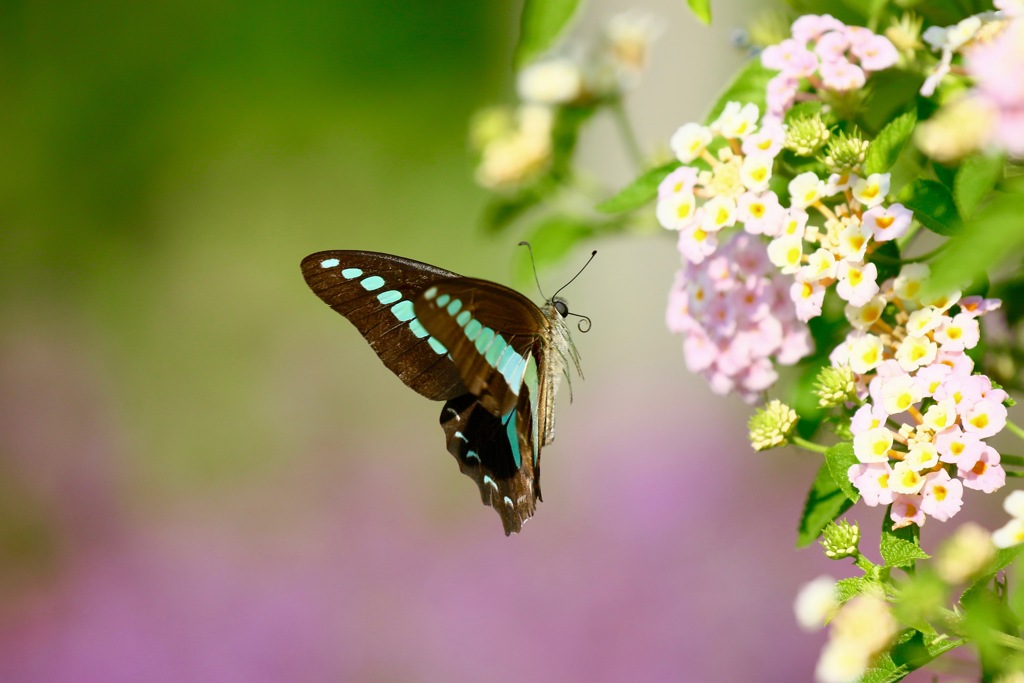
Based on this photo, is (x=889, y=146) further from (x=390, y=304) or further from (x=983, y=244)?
(x=390, y=304)

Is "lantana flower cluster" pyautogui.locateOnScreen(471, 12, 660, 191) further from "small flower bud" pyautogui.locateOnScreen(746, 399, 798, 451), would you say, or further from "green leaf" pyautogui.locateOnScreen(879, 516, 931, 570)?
"green leaf" pyautogui.locateOnScreen(879, 516, 931, 570)

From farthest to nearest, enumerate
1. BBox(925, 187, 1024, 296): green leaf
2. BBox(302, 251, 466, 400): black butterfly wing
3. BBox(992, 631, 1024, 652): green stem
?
1. BBox(302, 251, 466, 400): black butterfly wing
2. BBox(992, 631, 1024, 652): green stem
3. BBox(925, 187, 1024, 296): green leaf

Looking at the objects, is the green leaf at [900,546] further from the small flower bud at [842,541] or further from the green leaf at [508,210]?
the green leaf at [508,210]

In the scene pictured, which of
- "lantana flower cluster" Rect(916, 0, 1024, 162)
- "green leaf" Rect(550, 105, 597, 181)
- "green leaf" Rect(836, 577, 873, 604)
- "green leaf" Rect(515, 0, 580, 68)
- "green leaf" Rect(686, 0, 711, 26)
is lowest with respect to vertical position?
"green leaf" Rect(836, 577, 873, 604)

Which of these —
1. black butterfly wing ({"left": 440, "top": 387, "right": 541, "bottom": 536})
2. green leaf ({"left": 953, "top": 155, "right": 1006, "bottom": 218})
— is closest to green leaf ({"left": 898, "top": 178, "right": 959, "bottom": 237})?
green leaf ({"left": 953, "top": 155, "right": 1006, "bottom": 218})

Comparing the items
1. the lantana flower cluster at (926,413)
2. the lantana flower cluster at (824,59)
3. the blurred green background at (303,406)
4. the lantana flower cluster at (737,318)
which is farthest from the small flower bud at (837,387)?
the blurred green background at (303,406)

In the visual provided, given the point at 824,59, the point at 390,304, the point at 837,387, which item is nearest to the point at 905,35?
the point at 824,59
